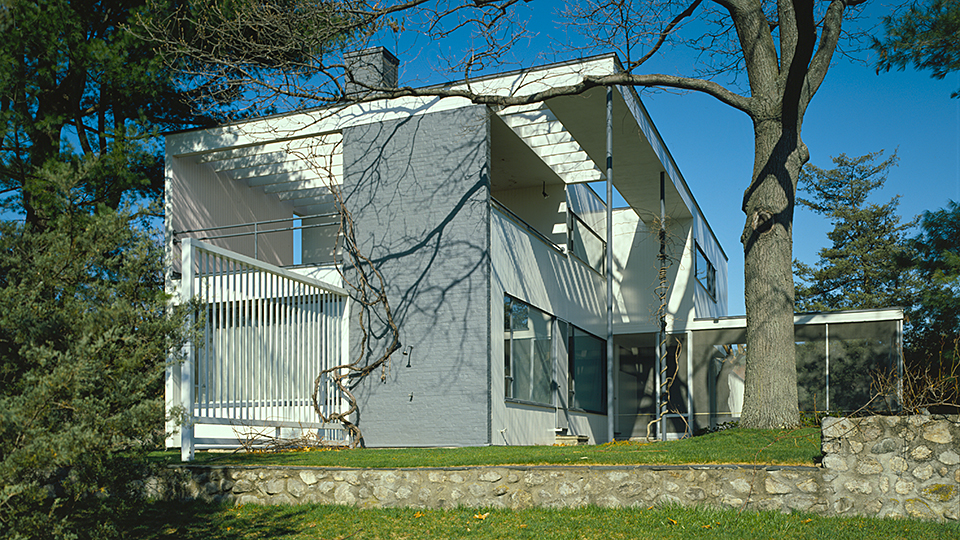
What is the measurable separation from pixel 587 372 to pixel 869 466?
1082cm

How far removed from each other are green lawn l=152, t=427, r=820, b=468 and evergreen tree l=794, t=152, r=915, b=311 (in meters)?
31.2

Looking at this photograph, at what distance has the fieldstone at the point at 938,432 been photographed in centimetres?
595

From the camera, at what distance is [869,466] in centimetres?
607

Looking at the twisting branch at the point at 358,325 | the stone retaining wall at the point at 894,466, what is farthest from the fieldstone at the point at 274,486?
the stone retaining wall at the point at 894,466

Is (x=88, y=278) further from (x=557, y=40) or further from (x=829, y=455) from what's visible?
(x=557, y=40)

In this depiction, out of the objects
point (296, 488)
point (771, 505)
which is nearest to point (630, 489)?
point (771, 505)

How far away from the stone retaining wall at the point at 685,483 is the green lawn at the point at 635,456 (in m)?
0.26

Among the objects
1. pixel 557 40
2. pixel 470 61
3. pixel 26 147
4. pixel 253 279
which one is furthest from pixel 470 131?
pixel 26 147

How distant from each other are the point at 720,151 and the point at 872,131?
28.8 metres

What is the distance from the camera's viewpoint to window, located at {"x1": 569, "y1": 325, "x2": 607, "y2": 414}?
16.0m

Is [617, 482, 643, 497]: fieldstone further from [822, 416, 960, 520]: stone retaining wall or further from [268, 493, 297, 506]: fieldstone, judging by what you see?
[268, 493, 297, 506]: fieldstone

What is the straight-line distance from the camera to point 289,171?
50.1 feet

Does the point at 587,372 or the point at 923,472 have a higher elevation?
the point at 923,472

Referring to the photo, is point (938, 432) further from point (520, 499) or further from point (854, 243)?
point (854, 243)
